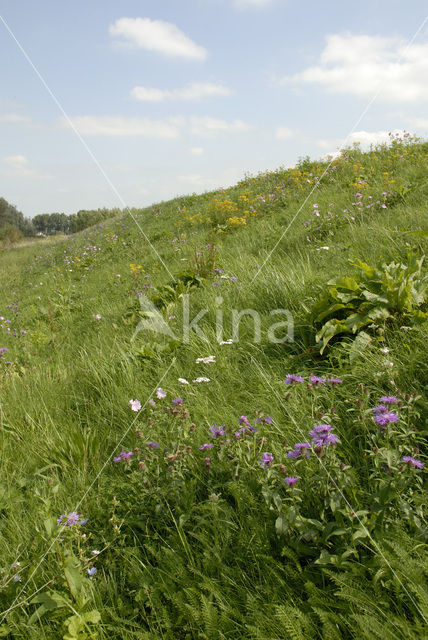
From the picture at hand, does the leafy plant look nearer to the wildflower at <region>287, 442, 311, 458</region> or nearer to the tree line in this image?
the wildflower at <region>287, 442, 311, 458</region>

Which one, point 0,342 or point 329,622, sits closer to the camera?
point 329,622

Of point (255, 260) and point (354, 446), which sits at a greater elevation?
point (255, 260)

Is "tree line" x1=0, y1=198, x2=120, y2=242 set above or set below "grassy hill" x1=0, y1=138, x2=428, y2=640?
above

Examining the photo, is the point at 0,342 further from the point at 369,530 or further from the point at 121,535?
the point at 369,530

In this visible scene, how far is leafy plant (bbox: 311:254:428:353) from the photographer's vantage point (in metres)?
2.63

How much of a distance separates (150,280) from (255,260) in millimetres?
2300

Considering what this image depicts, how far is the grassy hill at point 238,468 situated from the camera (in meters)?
1.39

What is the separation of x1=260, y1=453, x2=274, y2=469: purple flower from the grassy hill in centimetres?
2

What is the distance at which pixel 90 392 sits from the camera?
3.11 metres

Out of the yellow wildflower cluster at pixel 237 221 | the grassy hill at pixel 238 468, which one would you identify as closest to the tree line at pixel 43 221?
the yellow wildflower cluster at pixel 237 221

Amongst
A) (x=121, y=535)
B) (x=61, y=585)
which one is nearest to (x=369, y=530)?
(x=121, y=535)

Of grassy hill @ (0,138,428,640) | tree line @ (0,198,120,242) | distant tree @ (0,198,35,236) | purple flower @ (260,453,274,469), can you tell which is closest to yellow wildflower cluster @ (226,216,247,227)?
grassy hill @ (0,138,428,640)

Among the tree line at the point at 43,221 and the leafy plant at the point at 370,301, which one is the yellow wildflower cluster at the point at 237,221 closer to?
the leafy plant at the point at 370,301

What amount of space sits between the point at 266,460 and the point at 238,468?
0.65ft
